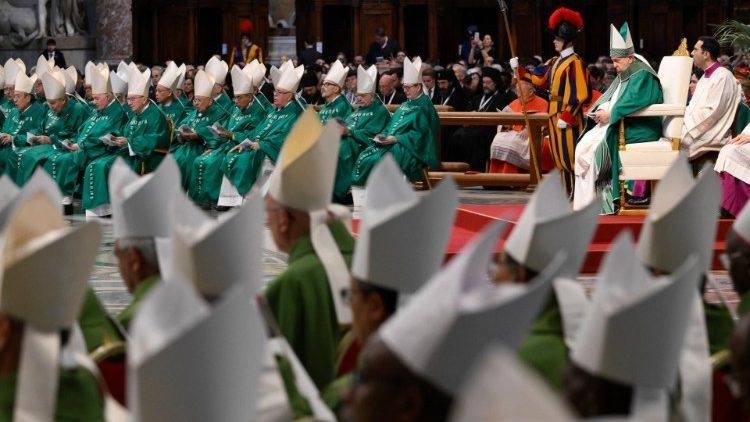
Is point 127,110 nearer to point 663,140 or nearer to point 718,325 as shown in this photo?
point 663,140

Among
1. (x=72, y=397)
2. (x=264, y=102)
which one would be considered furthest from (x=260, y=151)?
(x=72, y=397)

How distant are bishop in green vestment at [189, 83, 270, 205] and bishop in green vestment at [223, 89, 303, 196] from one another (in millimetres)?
109

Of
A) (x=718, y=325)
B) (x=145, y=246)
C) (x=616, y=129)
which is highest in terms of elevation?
(x=616, y=129)

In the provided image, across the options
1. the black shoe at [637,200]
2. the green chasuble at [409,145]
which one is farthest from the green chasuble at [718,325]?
the green chasuble at [409,145]

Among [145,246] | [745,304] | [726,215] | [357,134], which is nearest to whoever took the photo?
[745,304]

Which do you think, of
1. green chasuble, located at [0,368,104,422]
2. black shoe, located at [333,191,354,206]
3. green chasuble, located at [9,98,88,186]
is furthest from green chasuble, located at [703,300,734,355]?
green chasuble, located at [9,98,88,186]

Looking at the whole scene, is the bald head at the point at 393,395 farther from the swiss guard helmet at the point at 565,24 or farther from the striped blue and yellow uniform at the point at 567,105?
the swiss guard helmet at the point at 565,24

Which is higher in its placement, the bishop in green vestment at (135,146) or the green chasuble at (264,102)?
the green chasuble at (264,102)

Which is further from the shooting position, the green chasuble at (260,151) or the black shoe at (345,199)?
the black shoe at (345,199)

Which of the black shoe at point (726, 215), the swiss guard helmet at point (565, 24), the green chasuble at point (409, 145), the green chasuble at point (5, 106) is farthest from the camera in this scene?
the green chasuble at point (5, 106)

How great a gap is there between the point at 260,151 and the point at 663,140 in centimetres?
404

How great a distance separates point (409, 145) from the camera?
504 inches

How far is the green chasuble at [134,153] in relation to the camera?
13141mm

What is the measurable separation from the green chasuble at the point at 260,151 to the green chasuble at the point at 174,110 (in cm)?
93
